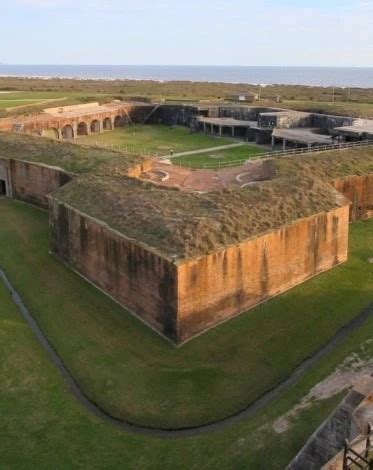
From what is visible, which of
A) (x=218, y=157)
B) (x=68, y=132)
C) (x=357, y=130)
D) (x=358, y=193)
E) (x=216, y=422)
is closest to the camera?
(x=216, y=422)

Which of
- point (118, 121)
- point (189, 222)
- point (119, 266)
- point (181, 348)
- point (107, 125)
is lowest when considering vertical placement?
point (181, 348)

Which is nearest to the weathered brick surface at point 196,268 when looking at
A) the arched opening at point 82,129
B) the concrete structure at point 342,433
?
the concrete structure at point 342,433

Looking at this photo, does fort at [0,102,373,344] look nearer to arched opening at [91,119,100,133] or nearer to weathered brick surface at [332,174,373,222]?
weathered brick surface at [332,174,373,222]

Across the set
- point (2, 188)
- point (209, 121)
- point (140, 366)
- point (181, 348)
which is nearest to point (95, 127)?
point (209, 121)

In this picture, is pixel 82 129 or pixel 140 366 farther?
pixel 82 129

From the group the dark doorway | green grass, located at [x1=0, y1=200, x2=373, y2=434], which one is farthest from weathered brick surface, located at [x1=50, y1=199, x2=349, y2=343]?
the dark doorway

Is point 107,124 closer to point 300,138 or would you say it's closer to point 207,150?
point 207,150

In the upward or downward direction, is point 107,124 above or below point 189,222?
above
